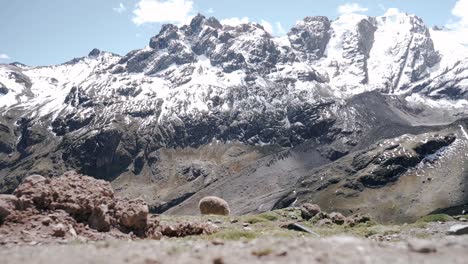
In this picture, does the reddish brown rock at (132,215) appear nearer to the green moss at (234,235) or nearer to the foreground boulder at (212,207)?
the green moss at (234,235)

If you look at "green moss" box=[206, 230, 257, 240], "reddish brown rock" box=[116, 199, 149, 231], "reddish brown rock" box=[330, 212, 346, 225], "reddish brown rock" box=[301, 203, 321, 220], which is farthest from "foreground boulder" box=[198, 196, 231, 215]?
"green moss" box=[206, 230, 257, 240]

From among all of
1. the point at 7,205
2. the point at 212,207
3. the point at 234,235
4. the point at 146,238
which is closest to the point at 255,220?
the point at 234,235

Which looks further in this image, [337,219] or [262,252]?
[337,219]

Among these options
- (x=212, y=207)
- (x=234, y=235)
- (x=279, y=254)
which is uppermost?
(x=279, y=254)

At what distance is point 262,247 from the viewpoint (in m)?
12.9

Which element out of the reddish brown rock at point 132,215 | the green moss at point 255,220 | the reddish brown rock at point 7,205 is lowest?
the green moss at point 255,220

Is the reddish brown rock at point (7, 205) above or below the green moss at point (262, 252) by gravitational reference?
above

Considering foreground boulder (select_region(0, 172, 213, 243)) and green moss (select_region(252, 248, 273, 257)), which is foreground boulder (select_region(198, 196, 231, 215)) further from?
green moss (select_region(252, 248, 273, 257))

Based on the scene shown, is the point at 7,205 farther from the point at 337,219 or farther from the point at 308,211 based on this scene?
the point at 308,211

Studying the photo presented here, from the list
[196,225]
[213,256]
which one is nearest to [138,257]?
[213,256]

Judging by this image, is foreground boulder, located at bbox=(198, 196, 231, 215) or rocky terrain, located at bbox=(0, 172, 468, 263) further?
foreground boulder, located at bbox=(198, 196, 231, 215)

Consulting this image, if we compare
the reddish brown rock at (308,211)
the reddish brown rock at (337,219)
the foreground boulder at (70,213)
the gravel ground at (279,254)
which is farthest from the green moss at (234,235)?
the reddish brown rock at (308,211)

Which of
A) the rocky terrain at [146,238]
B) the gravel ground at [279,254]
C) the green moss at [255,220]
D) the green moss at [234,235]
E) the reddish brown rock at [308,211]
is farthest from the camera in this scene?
the reddish brown rock at [308,211]

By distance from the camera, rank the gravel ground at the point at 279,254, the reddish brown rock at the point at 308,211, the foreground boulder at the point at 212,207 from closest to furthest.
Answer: the gravel ground at the point at 279,254
the reddish brown rock at the point at 308,211
the foreground boulder at the point at 212,207
